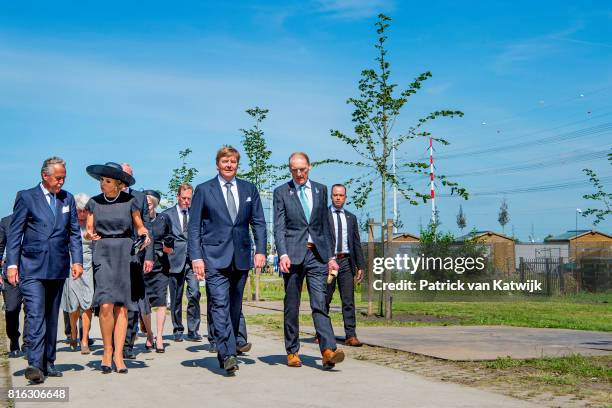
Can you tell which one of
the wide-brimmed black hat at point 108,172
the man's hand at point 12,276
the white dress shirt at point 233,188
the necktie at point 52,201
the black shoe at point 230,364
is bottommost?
the black shoe at point 230,364

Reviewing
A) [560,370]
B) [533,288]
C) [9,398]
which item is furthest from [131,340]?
[533,288]

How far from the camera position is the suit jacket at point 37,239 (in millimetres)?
8281

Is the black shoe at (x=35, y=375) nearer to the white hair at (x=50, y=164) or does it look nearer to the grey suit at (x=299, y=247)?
the white hair at (x=50, y=164)

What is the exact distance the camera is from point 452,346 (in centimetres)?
1082

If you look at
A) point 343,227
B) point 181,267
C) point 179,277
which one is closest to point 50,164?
point 181,267

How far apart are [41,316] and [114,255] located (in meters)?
0.94

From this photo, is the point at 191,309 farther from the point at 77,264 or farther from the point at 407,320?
the point at 407,320

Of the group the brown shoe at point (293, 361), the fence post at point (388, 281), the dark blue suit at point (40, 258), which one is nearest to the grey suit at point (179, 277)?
the dark blue suit at point (40, 258)

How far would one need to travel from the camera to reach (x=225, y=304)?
340 inches

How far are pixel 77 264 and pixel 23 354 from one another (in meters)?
2.81

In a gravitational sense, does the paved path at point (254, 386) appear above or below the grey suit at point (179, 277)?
below

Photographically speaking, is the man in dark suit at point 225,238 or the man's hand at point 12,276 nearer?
the man's hand at point 12,276

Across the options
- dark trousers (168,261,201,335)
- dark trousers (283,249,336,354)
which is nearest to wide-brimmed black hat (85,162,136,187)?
dark trousers (283,249,336,354)

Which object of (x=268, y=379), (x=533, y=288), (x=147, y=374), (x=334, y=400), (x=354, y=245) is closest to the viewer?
(x=334, y=400)
